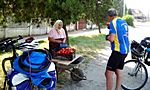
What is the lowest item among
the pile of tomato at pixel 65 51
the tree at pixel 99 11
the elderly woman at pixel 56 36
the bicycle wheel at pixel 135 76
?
the bicycle wheel at pixel 135 76

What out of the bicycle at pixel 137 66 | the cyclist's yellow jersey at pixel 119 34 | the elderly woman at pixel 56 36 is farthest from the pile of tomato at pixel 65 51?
the bicycle at pixel 137 66

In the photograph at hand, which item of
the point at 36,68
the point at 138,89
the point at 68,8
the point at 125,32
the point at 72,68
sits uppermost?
the point at 68,8

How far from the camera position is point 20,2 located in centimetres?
880

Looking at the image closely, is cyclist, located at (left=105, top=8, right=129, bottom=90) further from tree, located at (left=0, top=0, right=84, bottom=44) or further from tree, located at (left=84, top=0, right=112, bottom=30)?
tree, located at (left=84, top=0, right=112, bottom=30)

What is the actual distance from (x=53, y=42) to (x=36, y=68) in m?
4.25

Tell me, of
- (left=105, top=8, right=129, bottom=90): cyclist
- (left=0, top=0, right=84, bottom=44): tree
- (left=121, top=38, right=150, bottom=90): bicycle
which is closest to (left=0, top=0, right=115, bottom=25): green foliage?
(left=0, top=0, right=84, bottom=44): tree

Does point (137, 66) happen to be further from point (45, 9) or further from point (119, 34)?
point (45, 9)

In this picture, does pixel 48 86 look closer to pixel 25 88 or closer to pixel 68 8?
pixel 25 88

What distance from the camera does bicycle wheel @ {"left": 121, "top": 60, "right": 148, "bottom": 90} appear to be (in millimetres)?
8430

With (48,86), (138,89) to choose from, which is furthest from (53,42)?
(48,86)

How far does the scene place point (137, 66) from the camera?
8484 millimetres

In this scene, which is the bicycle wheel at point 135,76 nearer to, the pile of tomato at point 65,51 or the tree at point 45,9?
the pile of tomato at point 65,51

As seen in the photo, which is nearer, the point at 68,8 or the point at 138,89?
the point at 138,89

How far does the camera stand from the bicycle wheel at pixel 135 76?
332 inches
